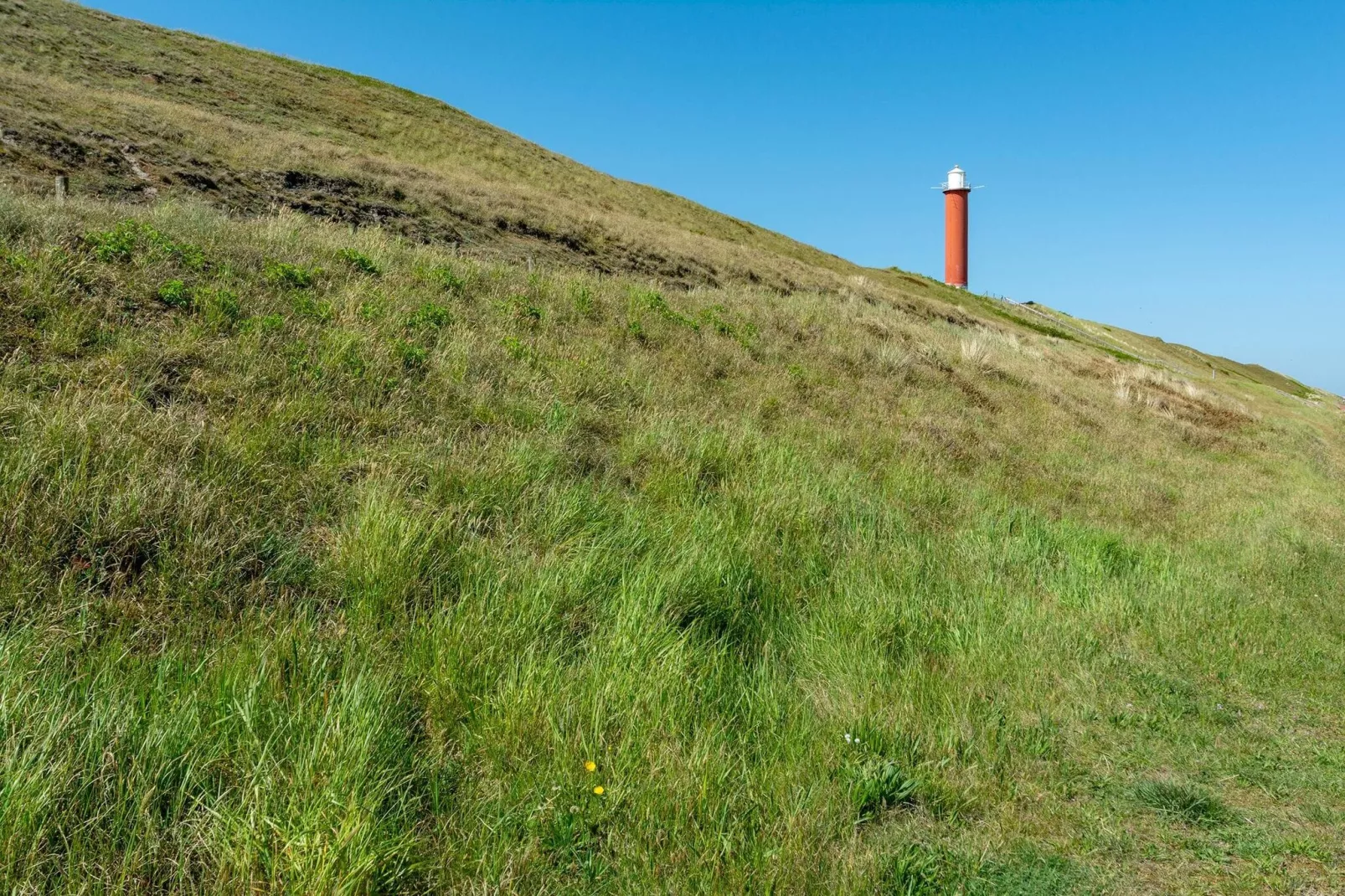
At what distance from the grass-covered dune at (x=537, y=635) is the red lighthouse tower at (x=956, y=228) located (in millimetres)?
73886

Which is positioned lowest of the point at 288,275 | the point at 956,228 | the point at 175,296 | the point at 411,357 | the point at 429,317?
the point at 411,357

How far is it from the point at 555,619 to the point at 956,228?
84.8 m

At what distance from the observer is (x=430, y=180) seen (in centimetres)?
A: 2372

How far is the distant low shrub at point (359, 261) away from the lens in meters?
8.90

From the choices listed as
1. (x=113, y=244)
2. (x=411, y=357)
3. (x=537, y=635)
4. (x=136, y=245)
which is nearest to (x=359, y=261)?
(x=136, y=245)

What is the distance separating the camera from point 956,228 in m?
78.9

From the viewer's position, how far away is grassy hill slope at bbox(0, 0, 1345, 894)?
262cm

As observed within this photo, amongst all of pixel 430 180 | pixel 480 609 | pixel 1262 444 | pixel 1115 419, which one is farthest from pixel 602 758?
pixel 430 180

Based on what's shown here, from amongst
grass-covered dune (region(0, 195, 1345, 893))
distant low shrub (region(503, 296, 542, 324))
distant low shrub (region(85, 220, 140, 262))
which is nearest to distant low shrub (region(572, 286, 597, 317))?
distant low shrub (region(503, 296, 542, 324))

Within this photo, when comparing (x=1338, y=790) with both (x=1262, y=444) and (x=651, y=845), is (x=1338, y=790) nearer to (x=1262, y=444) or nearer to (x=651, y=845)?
(x=651, y=845)

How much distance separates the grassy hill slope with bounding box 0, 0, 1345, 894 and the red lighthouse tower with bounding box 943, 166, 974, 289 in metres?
71.9

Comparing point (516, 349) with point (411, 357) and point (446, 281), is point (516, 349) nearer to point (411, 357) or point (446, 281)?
point (411, 357)

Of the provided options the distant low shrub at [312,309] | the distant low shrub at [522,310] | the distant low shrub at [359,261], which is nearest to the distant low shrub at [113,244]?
the distant low shrub at [312,309]

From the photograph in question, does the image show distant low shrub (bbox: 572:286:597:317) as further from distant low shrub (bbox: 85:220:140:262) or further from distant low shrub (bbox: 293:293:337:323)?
distant low shrub (bbox: 85:220:140:262)
